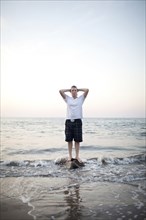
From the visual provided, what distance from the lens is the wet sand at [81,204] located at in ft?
11.4

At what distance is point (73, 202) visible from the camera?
13.4 ft

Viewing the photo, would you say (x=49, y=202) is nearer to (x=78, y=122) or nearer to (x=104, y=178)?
(x=104, y=178)

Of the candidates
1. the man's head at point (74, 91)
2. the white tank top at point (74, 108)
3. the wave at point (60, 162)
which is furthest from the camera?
the wave at point (60, 162)

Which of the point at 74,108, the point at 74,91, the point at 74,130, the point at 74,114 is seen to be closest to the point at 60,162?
the point at 74,130

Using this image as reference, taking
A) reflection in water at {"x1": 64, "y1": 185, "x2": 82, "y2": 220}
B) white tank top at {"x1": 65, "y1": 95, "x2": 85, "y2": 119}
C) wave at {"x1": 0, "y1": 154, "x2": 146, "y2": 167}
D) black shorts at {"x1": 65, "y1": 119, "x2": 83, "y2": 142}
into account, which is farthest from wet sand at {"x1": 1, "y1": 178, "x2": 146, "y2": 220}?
wave at {"x1": 0, "y1": 154, "x2": 146, "y2": 167}

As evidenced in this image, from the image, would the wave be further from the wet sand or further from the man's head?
the wet sand

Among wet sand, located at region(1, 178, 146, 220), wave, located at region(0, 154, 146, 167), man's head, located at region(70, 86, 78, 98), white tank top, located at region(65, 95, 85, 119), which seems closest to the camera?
Answer: wet sand, located at region(1, 178, 146, 220)

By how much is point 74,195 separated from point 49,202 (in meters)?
0.60

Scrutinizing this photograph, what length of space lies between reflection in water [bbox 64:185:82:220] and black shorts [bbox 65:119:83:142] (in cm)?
215

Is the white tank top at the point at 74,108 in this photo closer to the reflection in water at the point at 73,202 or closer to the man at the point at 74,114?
the man at the point at 74,114

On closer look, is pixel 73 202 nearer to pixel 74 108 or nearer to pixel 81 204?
pixel 81 204

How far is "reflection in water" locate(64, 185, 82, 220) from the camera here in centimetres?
350

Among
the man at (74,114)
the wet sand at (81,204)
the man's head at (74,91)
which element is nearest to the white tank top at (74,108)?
the man at (74,114)

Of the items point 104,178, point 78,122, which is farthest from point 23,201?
point 78,122
